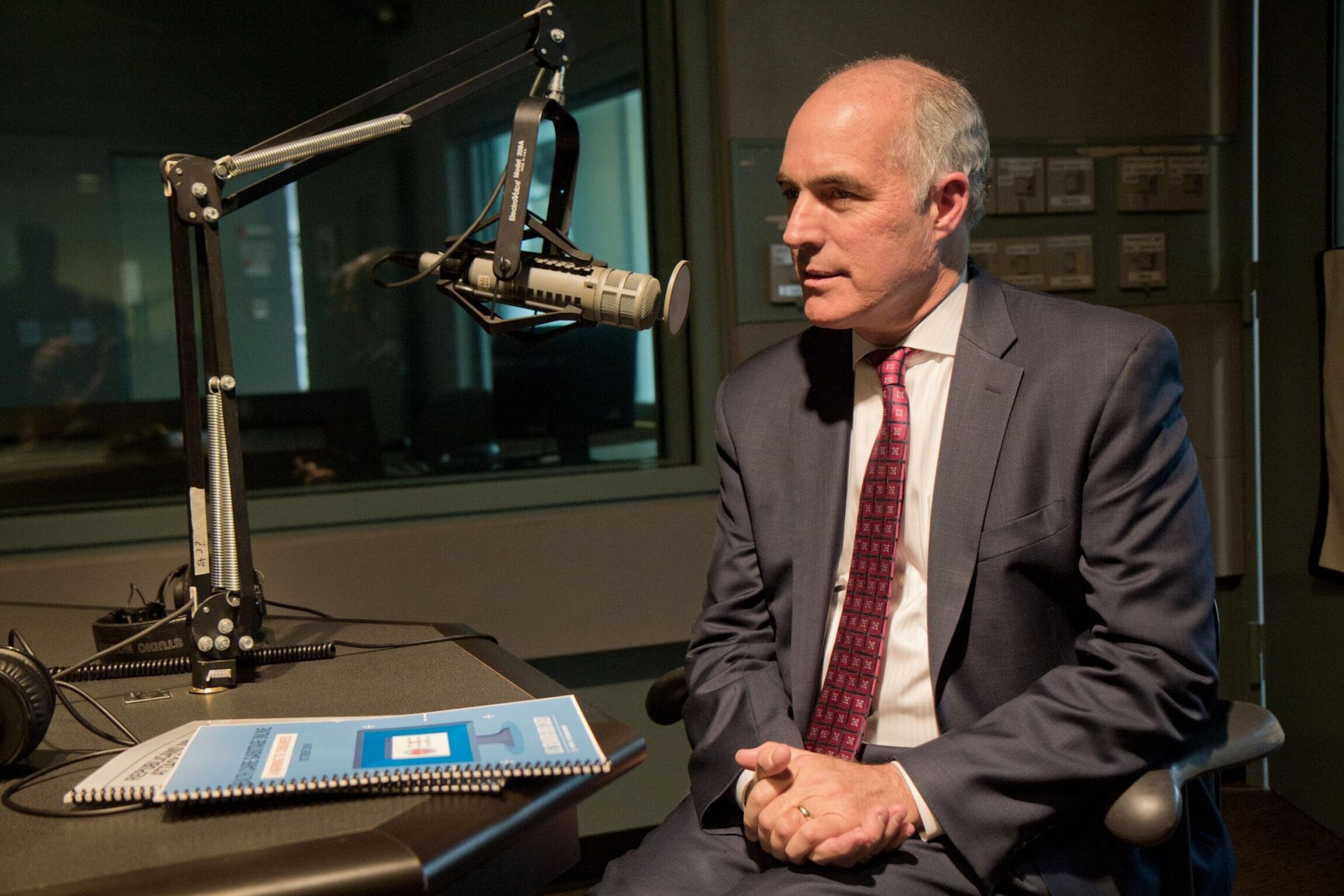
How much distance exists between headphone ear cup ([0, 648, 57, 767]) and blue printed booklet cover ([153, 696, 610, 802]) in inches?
5.6

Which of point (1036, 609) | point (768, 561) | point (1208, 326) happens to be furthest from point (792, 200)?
point (1208, 326)

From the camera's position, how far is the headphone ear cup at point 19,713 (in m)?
1.02

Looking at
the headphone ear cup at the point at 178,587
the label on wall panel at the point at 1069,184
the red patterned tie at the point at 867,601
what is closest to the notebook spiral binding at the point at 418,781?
the red patterned tie at the point at 867,601

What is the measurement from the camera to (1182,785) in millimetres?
1201

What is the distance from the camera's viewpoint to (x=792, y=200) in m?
1.61

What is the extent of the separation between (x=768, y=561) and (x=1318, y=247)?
184cm

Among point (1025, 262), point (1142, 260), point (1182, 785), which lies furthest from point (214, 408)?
point (1142, 260)

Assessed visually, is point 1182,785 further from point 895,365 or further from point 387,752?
point 387,752

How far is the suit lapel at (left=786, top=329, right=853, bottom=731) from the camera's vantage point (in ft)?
5.02

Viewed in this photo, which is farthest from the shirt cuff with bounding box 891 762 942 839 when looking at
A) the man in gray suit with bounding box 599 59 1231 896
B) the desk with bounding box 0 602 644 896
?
the desk with bounding box 0 602 644 896

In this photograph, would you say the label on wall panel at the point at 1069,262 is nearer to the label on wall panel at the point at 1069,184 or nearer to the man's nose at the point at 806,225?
→ the label on wall panel at the point at 1069,184

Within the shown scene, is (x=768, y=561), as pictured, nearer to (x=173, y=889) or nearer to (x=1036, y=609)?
(x=1036, y=609)

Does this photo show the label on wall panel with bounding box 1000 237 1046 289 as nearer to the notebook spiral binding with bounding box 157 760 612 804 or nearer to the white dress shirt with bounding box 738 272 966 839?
the white dress shirt with bounding box 738 272 966 839

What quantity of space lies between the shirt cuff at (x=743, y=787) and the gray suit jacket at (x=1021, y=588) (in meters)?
0.01
